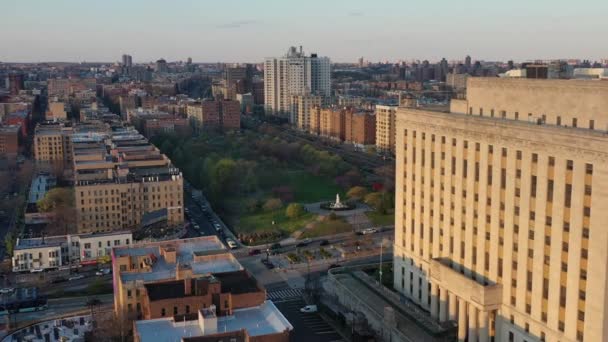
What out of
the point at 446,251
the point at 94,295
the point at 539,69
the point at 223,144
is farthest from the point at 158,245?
the point at 223,144

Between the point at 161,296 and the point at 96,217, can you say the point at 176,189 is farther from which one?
the point at 161,296

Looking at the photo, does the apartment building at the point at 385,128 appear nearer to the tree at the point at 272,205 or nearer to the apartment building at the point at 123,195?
the tree at the point at 272,205

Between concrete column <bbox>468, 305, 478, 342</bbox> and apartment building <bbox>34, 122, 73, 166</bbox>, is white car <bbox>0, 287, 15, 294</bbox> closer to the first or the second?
concrete column <bbox>468, 305, 478, 342</bbox>

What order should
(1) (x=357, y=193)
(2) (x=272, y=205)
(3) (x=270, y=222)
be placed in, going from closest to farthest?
(3) (x=270, y=222)
(2) (x=272, y=205)
(1) (x=357, y=193)

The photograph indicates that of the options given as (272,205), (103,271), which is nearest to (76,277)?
(103,271)

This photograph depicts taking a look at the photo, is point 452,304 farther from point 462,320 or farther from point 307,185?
point 307,185

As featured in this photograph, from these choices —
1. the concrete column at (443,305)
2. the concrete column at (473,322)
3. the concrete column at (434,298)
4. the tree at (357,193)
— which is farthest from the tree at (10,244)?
the concrete column at (473,322)
